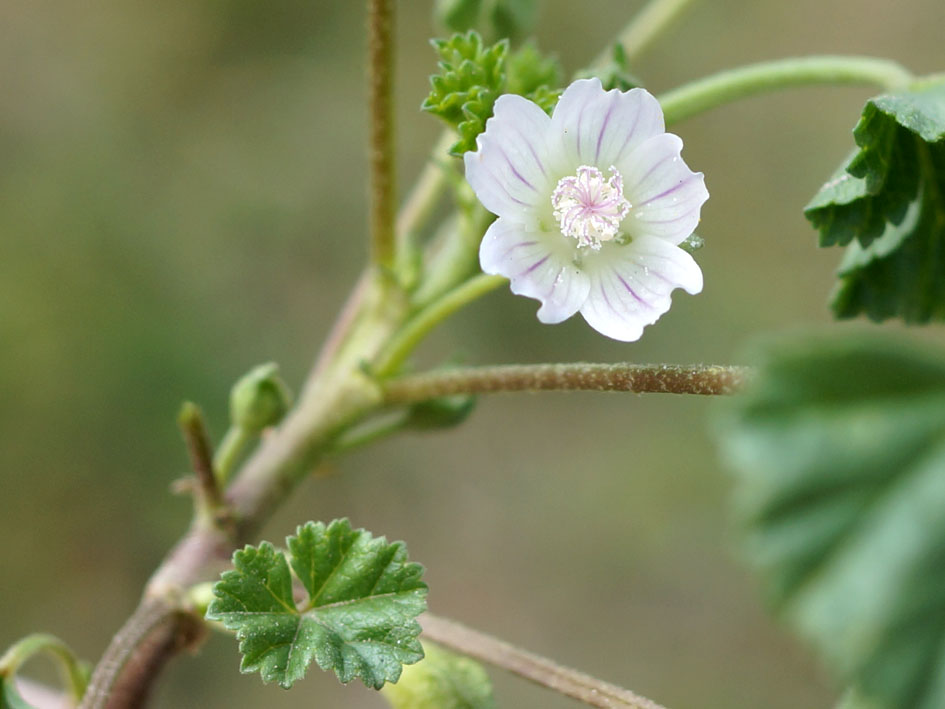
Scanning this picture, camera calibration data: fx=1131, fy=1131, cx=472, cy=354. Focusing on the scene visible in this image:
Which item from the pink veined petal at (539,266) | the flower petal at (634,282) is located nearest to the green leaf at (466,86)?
the pink veined petal at (539,266)

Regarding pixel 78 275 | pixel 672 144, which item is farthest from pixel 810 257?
pixel 672 144

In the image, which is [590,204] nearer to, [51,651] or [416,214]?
[416,214]

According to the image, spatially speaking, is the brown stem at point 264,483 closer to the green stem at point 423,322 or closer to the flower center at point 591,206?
the green stem at point 423,322

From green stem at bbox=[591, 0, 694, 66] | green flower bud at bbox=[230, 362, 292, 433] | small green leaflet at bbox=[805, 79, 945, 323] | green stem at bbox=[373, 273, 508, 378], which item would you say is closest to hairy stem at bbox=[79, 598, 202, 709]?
green flower bud at bbox=[230, 362, 292, 433]

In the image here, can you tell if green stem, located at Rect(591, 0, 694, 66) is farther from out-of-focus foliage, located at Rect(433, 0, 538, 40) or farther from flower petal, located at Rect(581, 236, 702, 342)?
flower petal, located at Rect(581, 236, 702, 342)

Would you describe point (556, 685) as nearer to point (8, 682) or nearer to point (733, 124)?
point (8, 682)

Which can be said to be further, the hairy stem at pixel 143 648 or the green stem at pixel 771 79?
the green stem at pixel 771 79

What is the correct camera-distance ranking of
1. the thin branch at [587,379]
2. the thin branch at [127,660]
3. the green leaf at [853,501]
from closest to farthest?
the green leaf at [853,501], the thin branch at [587,379], the thin branch at [127,660]
